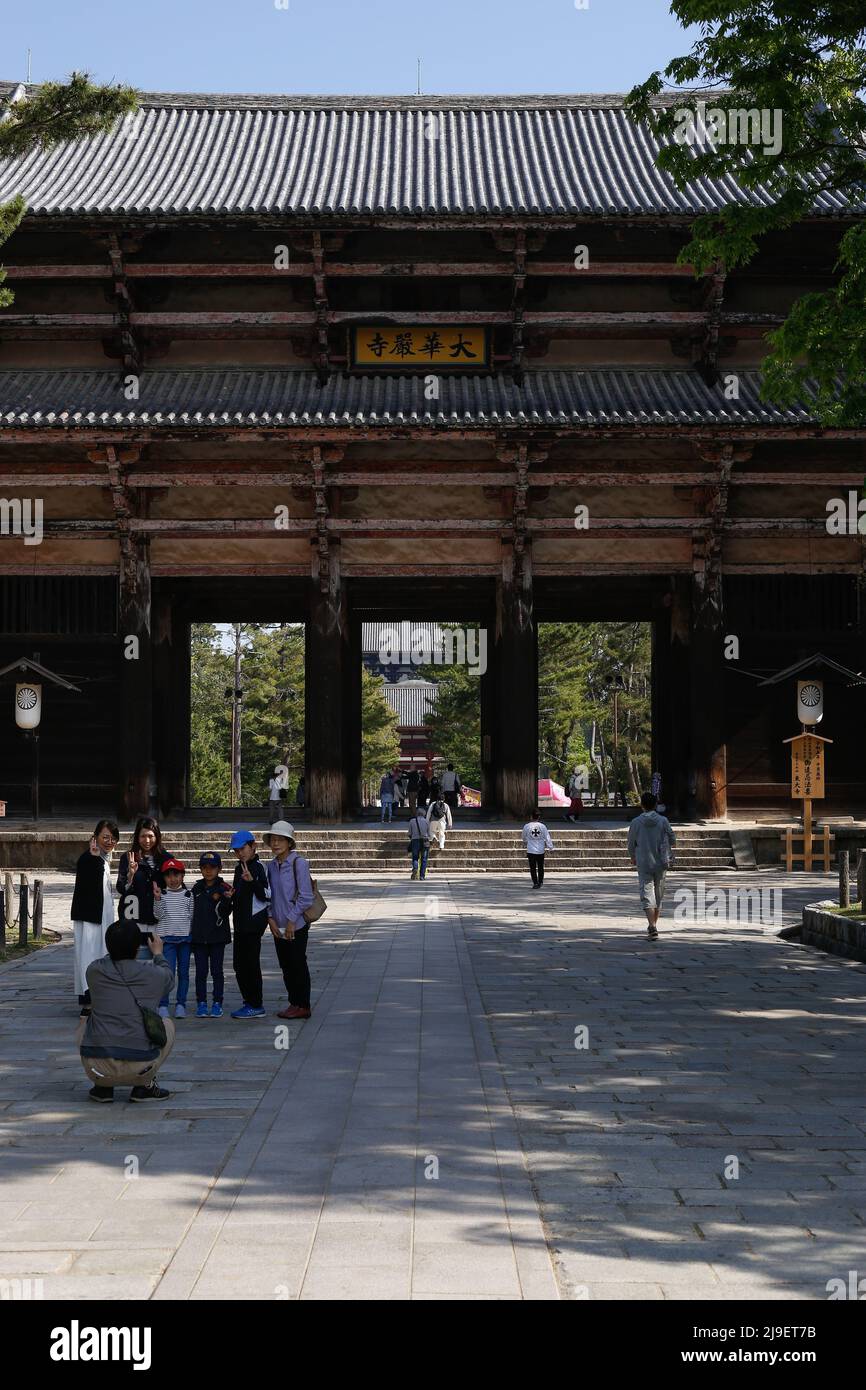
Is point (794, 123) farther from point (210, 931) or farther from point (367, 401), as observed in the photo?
point (367, 401)

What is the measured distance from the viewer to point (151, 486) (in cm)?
2339

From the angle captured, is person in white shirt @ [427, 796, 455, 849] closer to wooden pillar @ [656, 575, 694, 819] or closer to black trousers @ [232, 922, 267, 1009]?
wooden pillar @ [656, 575, 694, 819]

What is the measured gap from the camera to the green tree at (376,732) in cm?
5512

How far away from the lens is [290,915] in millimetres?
10156

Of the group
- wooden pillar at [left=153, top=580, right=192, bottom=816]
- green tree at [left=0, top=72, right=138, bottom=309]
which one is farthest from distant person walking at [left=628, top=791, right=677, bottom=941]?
wooden pillar at [left=153, top=580, right=192, bottom=816]

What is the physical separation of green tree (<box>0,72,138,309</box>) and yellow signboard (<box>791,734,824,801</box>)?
1497cm

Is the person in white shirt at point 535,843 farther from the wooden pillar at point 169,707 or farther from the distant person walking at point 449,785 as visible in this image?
the distant person walking at point 449,785

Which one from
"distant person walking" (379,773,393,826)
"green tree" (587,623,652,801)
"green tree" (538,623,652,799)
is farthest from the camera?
"green tree" (587,623,652,801)

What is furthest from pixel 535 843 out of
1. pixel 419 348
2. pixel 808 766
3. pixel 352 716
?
pixel 419 348

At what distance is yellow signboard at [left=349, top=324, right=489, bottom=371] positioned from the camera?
78.6ft

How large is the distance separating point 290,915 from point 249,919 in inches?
15.4

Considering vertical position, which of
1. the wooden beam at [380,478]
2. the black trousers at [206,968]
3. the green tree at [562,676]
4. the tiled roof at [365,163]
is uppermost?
the tiled roof at [365,163]

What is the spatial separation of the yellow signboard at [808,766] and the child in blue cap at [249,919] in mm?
14320

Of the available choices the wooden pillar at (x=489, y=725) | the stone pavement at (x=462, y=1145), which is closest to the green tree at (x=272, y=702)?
the wooden pillar at (x=489, y=725)
